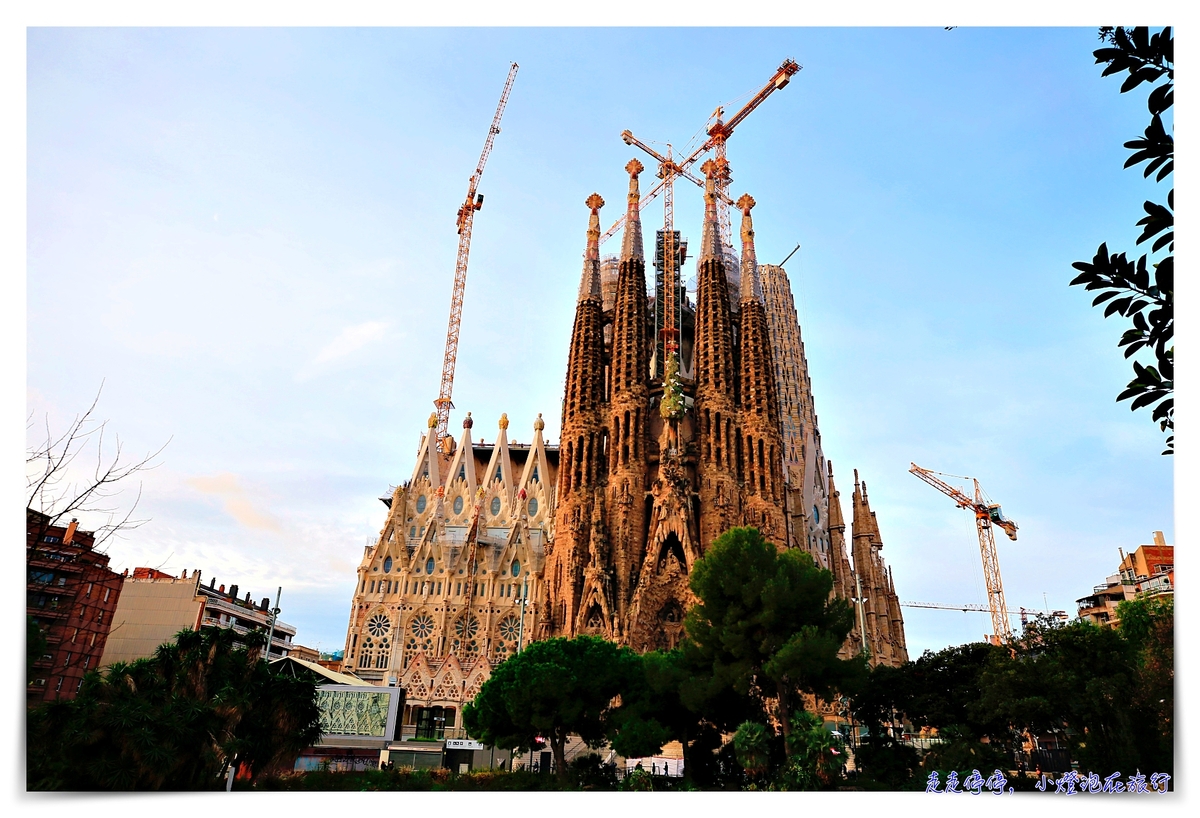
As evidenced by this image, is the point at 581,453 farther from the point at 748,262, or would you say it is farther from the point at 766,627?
the point at 766,627

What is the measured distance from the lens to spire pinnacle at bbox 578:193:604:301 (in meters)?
53.4

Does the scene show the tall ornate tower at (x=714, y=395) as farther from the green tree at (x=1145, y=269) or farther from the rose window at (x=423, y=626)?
the green tree at (x=1145, y=269)

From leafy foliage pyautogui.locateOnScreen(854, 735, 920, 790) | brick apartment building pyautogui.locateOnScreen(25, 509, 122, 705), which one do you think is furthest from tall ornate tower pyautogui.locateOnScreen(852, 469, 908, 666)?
brick apartment building pyautogui.locateOnScreen(25, 509, 122, 705)

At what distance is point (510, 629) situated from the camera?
2154 inches

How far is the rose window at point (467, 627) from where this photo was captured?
54.0m

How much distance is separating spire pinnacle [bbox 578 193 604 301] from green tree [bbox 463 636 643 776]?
1221 inches

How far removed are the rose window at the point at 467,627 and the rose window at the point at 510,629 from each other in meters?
1.85

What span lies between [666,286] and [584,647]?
3497 centimetres

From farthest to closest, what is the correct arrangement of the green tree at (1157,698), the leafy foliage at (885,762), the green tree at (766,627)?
the green tree at (766,627) → the leafy foliage at (885,762) → the green tree at (1157,698)

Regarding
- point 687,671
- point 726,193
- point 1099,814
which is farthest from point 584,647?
point 726,193

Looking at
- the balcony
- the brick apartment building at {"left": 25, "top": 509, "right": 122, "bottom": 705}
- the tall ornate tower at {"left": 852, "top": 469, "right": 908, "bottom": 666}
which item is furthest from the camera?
the tall ornate tower at {"left": 852, "top": 469, "right": 908, "bottom": 666}

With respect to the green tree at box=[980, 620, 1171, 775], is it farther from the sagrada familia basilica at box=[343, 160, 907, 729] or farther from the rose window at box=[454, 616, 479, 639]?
the rose window at box=[454, 616, 479, 639]

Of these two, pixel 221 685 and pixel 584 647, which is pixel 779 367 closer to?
pixel 584 647

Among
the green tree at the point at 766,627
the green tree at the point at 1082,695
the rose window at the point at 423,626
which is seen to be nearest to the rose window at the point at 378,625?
the rose window at the point at 423,626
